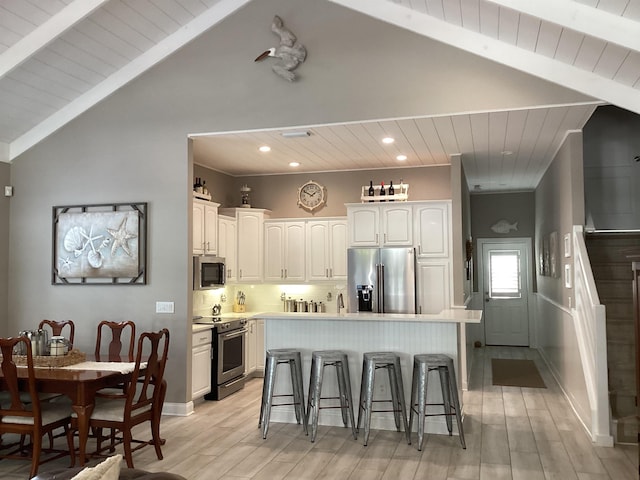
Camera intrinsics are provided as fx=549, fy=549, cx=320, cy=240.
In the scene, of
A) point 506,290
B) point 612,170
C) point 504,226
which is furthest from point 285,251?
point 506,290

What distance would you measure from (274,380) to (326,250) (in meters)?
2.88

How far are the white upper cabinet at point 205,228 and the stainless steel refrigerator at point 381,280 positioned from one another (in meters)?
1.76

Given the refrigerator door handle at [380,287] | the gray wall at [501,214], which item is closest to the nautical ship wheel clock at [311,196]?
the refrigerator door handle at [380,287]

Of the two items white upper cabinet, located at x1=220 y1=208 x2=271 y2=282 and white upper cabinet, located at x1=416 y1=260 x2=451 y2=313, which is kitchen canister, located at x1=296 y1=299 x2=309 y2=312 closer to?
white upper cabinet, located at x1=220 y1=208 x2=271 y2=282

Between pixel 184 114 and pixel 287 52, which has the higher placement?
pixel 287 52

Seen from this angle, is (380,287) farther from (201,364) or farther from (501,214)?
(501,214)

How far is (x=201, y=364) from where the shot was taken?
19.7 ft

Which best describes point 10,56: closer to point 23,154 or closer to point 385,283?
point 23,154

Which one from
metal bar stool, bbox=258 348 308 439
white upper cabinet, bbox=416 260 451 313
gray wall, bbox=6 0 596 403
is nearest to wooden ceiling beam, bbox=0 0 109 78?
gray wall, bbox=6 0 596 403

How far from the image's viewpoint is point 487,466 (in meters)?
4.11

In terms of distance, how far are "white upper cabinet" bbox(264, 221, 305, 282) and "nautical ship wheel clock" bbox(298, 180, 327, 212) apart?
0.42m

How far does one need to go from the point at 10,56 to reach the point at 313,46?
2.82m

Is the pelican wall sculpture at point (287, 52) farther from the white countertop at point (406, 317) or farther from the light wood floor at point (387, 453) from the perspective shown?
the light wood floor at point (387, 453)

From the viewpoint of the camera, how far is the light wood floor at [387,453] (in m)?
3.99
